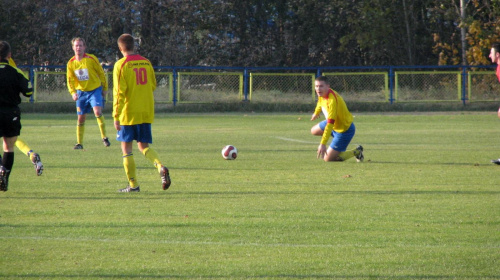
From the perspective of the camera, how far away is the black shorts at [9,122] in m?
9.35

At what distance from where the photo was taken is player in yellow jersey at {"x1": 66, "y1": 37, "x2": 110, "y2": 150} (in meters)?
15.1

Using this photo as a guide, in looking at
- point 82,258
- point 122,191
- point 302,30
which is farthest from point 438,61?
point 82,258

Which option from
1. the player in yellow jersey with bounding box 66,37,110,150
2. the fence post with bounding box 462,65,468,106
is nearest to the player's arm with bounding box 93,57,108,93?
the player in yellow jersey with bounding box 66,37,110,150

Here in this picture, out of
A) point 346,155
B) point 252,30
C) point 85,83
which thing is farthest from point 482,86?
point 85,83

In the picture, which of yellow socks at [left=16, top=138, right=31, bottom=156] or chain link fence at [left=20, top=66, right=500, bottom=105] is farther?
chain link fence at [left=20, top=66, right=500, bottom=105]

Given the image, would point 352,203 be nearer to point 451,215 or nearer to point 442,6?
point 451,215

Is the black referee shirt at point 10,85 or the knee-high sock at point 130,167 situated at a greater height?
the black referee shirt at point 10,85

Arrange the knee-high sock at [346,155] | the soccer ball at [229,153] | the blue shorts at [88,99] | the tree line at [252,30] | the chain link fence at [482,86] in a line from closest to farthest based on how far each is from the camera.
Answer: the knee-high sock at [346,155] < the soccer ball at [229,153] < the blue shorts at [88,99] < the chain link fence at [482,86] < the tree line at [252,30]

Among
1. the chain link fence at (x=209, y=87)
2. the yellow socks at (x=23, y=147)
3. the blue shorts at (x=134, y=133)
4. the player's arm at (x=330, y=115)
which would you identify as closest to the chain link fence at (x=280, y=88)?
the chain link fence at (x=209, y=87)

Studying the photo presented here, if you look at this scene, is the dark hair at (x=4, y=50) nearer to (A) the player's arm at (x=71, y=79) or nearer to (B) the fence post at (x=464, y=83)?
(A) the player's arm at (x=71, y=79)

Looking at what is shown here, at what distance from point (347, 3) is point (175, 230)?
33.1 m

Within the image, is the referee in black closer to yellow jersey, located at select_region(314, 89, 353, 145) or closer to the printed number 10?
the printed number 10

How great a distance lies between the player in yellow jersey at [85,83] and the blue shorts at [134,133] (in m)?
5.78

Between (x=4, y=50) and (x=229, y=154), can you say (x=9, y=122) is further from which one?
(x=229, y=154)
